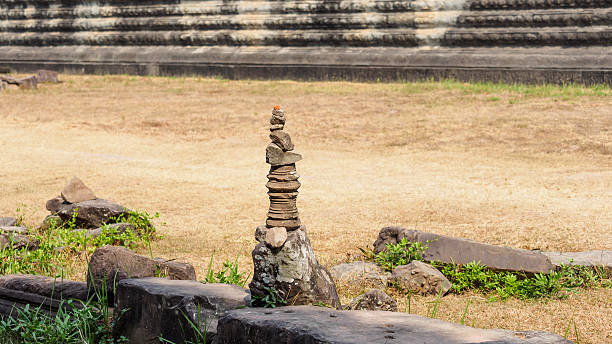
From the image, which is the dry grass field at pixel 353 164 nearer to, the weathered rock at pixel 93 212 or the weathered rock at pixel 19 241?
the weathered rock at pixel 93 212

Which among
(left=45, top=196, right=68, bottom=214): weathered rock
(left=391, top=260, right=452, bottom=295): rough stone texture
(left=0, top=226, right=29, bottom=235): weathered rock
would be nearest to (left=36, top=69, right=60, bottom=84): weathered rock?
(left=45, top=196, right=68, bottom=214): weathered rock

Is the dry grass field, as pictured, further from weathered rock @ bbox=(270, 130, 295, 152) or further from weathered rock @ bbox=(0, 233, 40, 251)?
weathered rock @ bbox=(270, 130, 295, 152)

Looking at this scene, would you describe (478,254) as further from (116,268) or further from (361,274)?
(116,268)

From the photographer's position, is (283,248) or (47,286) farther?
(47,286)

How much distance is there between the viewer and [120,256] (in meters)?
4.23

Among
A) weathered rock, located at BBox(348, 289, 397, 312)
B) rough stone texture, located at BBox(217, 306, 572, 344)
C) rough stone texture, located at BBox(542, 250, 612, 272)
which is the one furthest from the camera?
rough stone texture, located at BBox(542, 250, 612, 272)

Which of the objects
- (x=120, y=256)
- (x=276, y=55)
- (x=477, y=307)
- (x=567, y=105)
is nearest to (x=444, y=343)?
(x=477, y=307)

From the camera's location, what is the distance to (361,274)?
482cm

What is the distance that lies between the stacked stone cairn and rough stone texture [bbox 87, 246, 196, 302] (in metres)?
0.96

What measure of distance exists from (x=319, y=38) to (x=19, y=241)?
11840mm

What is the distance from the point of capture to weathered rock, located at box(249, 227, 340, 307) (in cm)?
349

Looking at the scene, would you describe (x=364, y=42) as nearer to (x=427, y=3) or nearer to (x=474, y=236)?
(x=427, y=3)

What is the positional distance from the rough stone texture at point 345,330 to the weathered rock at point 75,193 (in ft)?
11.9

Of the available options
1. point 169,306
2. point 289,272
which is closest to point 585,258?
point 289,272
